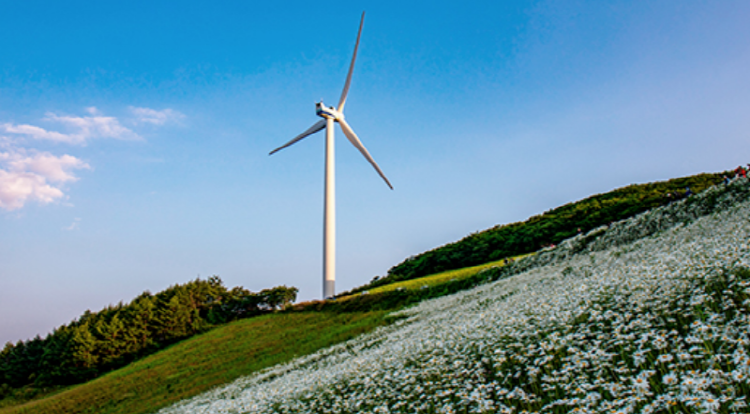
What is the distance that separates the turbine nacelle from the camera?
5139 cm

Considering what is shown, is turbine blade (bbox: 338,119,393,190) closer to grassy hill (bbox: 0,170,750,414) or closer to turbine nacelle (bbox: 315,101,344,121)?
turbine nacelle (bbox: 315,101,344,121)

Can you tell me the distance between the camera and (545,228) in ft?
176

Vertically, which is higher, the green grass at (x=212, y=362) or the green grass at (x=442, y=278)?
the green grass at (x=442, y=278)

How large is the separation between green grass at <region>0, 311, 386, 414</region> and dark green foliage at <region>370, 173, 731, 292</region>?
18490 millimetres

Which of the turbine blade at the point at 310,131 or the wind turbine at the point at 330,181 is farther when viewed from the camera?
the turbine blade at the point at 310,131

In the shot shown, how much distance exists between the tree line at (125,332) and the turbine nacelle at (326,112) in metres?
29.1

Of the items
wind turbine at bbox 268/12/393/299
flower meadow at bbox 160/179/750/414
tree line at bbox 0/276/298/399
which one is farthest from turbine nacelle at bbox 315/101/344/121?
flower meadow at bbox 160/179/750/414

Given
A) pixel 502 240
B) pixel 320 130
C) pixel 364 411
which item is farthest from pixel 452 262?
pixel 364 411

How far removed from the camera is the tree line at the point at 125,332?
55.6 metres

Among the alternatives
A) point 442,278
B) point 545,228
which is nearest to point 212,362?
point 442,278

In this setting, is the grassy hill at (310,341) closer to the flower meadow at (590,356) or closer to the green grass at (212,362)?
the green grass at (212,362)

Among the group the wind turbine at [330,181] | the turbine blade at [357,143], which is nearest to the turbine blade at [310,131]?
the wind turbine at [330,181]

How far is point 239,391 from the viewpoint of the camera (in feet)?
65.9

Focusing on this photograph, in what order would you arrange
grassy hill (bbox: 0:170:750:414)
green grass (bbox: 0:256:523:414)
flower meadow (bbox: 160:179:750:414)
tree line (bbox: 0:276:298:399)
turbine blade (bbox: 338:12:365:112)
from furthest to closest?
1. tree line (bbox: 0:276:298:399)
2. turbine blade (bbox: 338:12:365:112)
3. green grass (bbox: 0:256:523:414)
4. grassy hill (bbox: 0:170:750:414)
5. flower meadow (bbox: 160:179:750:414)
